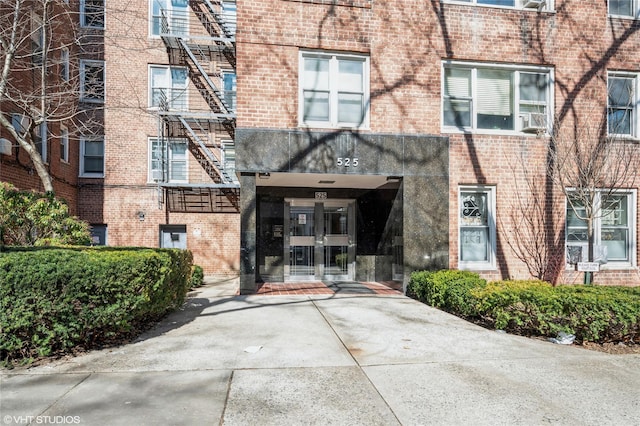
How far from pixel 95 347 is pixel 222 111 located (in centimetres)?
1066

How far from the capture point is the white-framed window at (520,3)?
963cm

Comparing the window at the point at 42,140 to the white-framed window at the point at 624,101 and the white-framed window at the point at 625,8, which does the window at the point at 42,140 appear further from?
the white-framed window at the point at 625,8

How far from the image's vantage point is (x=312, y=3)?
912 cm

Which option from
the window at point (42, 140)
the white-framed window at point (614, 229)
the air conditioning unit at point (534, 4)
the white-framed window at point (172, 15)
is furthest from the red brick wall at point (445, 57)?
the window at point (42, 140)

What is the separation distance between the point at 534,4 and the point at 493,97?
2433mm

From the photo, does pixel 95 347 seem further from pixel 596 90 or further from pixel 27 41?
pixel 596 90

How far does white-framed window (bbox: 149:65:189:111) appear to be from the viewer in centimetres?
1438

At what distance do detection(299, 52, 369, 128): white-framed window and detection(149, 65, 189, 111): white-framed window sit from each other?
22.8 ft

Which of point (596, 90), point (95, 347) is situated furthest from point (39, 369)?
point (596, 90)

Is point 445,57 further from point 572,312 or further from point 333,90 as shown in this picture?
point 572,312

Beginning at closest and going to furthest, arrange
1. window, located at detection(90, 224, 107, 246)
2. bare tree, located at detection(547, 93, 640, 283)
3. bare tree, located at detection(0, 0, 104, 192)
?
bare tree, located at detection(0, 0, 104, 192)
bare tree, located at detection(547, 93, 640, 283)
window, located at detection(90, 224, 107, 246)

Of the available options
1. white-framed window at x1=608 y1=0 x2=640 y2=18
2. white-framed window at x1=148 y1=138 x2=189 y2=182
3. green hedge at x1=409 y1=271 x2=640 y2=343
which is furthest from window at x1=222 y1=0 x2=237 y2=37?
green hedge at x1=409 y1=271 x2=640 y2=343

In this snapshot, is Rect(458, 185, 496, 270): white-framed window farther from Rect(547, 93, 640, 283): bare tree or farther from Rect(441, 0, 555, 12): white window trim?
Rect(441, 0, 555, 12): white window trim

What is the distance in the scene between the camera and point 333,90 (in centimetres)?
924
